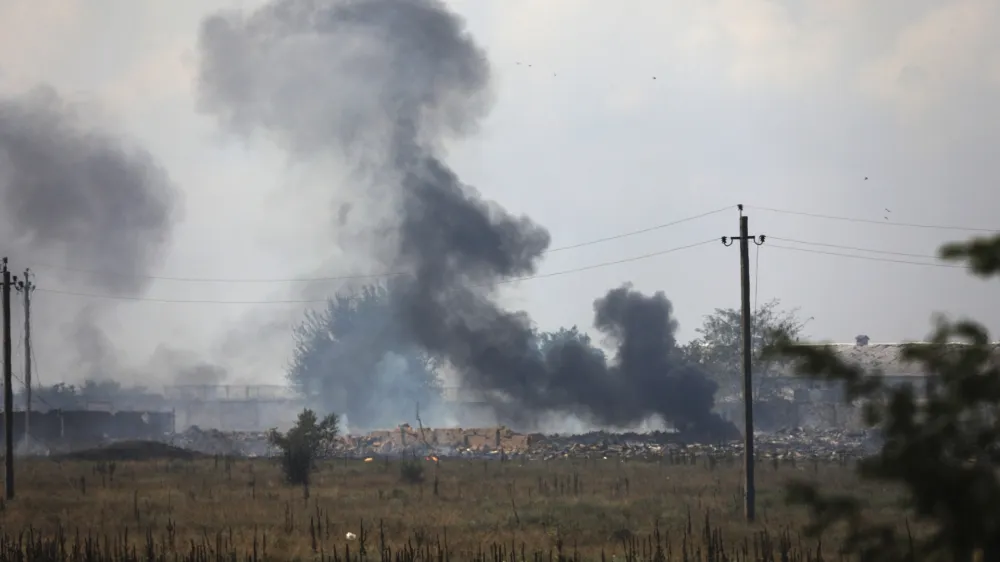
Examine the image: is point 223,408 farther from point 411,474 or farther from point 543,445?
point 411,474

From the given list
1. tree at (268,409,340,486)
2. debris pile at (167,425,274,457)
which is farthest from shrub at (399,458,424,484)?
debris pile at (167,425,274,457)

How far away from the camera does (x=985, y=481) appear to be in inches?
170

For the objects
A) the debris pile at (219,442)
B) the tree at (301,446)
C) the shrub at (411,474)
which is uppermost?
the tree at (301,446)

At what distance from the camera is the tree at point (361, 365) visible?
316 ft

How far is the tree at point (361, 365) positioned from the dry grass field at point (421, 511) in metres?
44.9

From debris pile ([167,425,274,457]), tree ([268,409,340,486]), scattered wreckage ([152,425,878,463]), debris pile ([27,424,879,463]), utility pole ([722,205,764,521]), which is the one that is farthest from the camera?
debris pile ([167,425,274,457])

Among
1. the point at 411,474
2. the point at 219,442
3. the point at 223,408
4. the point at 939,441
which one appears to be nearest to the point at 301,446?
the point at 411,474

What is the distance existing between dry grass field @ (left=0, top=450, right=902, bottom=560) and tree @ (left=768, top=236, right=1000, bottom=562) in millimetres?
14843

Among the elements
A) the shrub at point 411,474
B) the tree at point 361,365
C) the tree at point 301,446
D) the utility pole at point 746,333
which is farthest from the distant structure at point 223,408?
the utility pole at point 746,333

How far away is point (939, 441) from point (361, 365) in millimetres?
96568

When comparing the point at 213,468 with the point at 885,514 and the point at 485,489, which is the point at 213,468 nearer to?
the point at 485,489

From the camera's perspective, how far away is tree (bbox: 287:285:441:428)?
316 feet

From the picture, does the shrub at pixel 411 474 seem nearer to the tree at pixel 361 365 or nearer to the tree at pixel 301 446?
the tree at pixel 301 446

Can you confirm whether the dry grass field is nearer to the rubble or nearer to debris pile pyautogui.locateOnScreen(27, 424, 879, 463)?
debris pile pyautogui.locateOnScreen(27, 424, 879, 463)
